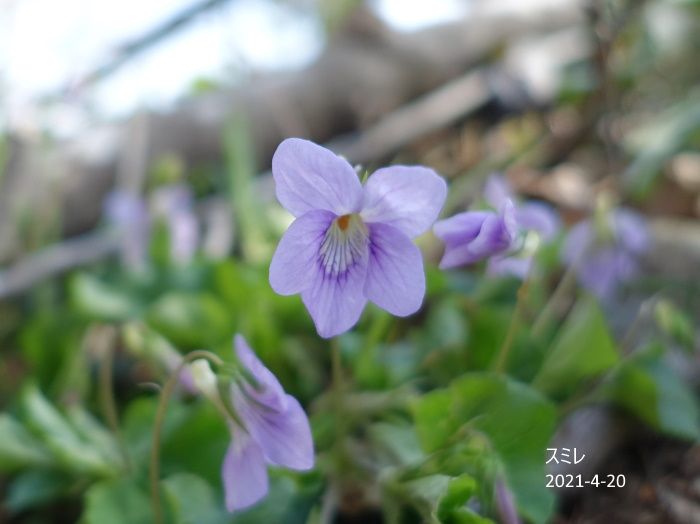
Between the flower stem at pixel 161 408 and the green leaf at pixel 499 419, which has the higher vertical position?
the flower stem at pixel 161 408

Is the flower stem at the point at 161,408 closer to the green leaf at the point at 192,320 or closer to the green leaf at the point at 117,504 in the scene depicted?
the green leaf at the point at 117,504

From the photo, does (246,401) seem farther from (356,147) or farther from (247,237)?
(356,147)

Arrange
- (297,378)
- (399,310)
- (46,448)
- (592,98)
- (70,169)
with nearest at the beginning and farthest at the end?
(399,310), (46,448), (297,378), (70,169), (592,98)

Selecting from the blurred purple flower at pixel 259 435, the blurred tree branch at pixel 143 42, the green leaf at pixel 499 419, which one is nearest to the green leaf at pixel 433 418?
the green leaf at pixel 499 419

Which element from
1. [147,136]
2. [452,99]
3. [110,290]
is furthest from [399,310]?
[452,99]

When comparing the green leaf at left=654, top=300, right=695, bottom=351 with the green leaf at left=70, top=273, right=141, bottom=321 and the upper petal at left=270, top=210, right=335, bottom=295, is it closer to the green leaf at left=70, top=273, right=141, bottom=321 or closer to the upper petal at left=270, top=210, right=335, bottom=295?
the upper petal at left=270, top=210, right=335, bottom=295

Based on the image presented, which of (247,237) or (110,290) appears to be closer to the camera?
(110,290)
